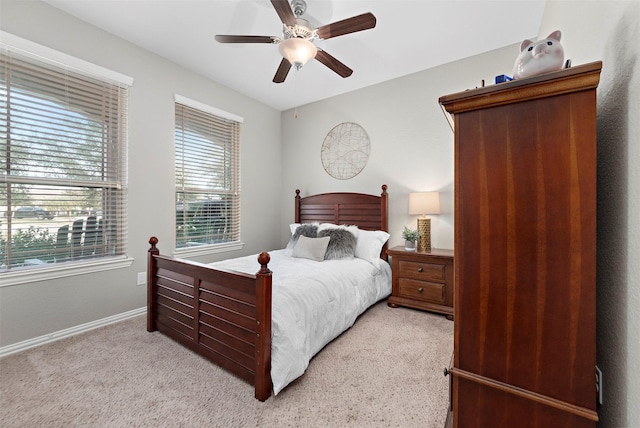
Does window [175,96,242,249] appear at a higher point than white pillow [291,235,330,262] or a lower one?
higher

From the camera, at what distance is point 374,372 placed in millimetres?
1896

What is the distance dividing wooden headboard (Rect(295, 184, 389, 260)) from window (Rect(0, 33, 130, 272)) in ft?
7.54

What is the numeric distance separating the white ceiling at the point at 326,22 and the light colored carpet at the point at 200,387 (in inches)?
109

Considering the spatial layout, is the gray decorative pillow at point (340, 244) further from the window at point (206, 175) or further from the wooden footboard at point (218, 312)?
the window at point (206, 175)

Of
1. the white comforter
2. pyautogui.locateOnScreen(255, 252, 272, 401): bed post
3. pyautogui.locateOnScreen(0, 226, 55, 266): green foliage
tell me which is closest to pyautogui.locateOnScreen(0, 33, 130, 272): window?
pyautogui.locateOnScreen(0, 226, 55, 266): green foliage

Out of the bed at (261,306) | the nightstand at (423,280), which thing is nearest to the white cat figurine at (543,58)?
the bed at (261,306)

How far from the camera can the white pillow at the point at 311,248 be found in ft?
9.82

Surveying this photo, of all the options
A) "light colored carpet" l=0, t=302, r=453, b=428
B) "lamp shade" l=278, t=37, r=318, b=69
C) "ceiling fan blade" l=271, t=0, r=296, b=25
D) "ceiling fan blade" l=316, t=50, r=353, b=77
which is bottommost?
"light colored carpet" l=0, t=302, r=453, b=428

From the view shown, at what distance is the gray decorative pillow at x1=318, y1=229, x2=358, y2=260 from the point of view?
3035 mm

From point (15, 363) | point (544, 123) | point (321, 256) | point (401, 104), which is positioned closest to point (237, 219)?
point (321, 256)

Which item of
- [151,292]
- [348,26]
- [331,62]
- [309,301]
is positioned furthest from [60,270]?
[348,26]

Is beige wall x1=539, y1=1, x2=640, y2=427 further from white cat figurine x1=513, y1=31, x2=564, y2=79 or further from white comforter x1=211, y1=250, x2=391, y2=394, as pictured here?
white comforter x1=211, y1=250, x2=391, y2=394

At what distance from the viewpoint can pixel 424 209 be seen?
3.05m

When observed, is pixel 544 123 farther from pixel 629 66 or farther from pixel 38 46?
pixel 38 46
